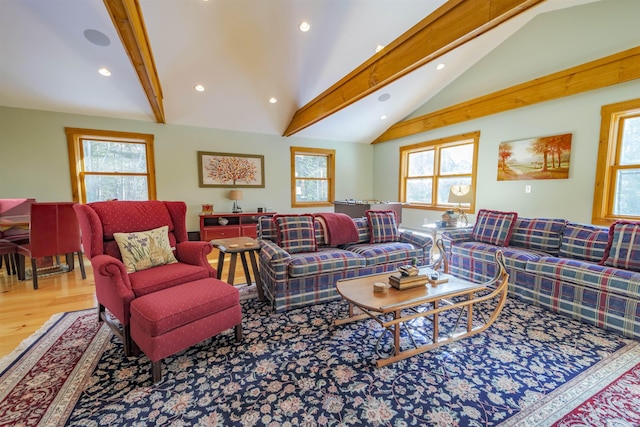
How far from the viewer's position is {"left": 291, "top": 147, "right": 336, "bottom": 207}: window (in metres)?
6.28

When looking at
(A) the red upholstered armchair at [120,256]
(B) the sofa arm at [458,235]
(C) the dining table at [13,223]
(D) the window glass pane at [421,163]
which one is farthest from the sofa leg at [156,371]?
(D) the window glass pane at [421,163]

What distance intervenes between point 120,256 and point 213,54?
2960mm

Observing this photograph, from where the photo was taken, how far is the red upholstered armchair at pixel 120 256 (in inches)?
72.1

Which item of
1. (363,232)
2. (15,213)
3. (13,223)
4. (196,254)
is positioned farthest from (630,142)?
(15,213)

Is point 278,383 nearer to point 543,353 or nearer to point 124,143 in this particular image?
point 543,353

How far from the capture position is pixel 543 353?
1876 millimetres

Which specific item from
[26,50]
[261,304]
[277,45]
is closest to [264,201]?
[277,45]

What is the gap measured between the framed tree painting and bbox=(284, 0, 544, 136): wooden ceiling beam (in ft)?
7.61

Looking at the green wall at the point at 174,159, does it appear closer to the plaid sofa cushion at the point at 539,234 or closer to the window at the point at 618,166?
the plaid sofa cushion at the point at 539,234

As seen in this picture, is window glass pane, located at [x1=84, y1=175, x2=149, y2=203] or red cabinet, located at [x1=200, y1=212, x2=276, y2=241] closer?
window glass pane, located at [x1=84, y1=175, x2=149, y2=203]

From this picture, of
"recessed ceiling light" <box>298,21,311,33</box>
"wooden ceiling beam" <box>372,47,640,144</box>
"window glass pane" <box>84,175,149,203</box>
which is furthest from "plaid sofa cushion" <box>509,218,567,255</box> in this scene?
"window glass pane" <box>84,175,149,203</box>

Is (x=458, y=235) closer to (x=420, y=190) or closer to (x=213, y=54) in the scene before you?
(x=420, y=190)

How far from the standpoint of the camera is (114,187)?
4.84 meters

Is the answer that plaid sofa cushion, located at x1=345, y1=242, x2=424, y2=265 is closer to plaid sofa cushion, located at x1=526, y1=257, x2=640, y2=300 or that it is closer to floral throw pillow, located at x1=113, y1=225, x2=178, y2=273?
plaid sofa cushion, located at x1=526, y1=257, x2=640, y2=300
